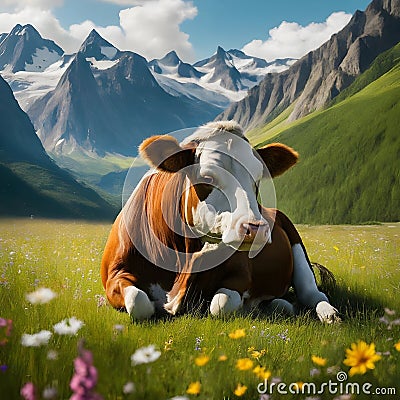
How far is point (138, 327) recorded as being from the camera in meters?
4.38

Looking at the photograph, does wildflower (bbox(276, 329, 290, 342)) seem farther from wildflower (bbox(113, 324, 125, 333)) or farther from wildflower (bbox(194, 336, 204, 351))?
wildflower (bbox(113, 324, 125, 333))

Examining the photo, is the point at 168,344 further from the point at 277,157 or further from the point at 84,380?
the point at 277,157

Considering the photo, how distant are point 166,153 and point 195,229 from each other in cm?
94

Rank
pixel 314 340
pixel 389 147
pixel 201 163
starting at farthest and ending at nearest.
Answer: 1. pixel 389 147
2. pixel 201 163
3. pixel 314 340

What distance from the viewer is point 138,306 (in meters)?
4.78

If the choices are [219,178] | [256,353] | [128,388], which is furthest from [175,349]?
[219,178]

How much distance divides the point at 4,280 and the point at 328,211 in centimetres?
10704

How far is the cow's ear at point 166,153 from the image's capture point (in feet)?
17.4

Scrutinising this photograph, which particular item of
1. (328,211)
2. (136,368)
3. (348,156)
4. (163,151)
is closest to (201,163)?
(163,151)

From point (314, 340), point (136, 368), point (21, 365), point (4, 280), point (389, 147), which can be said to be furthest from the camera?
point (389, 147)

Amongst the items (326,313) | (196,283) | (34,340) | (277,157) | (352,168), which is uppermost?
(352,168)

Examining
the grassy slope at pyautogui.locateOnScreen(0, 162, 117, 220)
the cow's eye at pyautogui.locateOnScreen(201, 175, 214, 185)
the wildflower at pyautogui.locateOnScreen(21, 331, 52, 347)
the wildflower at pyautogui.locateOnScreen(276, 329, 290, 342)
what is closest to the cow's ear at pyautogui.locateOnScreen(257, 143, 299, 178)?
the cow's eye at pyautogui.locateOnScreen(201, 175, 214, 185)

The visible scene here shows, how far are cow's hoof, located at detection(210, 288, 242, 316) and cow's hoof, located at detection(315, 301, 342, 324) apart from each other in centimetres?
109

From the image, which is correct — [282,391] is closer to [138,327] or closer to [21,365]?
[21,365]
